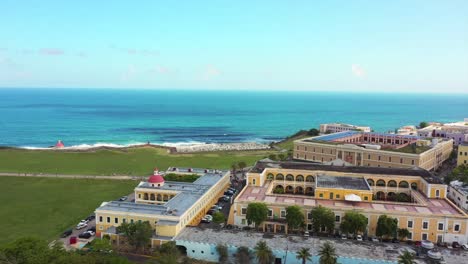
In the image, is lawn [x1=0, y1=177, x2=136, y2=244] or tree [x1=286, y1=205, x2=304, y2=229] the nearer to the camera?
tree [x1=286, y1=205, x2=304, y2=229]

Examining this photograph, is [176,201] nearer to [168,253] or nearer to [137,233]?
[137,233]

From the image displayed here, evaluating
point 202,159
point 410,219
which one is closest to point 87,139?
point 202,159

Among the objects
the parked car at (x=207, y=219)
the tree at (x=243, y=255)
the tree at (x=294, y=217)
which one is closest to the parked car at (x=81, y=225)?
the parked car at (x=207, y=219)

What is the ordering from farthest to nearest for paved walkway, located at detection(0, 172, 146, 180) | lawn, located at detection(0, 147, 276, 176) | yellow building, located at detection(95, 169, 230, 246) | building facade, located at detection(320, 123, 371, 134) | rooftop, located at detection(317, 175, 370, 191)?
building facade, located at detection(320, 123, 371, 134), lawn, located at detection(0, 147, 276, 176), paved walkway, located at detection(0, 172, 146, 180), rooftop, located at detection(317, 175, 370, 191), yellow building, located at detection(95, 169, 230, 246)

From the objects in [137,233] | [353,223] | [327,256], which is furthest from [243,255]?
[353,223]

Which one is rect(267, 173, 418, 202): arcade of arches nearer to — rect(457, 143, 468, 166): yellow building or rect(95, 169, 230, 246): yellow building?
rect(95, 169, 230, 246): yellow building

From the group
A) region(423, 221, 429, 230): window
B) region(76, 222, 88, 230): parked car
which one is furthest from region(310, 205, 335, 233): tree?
region(76, 222, 88, 230): parked car

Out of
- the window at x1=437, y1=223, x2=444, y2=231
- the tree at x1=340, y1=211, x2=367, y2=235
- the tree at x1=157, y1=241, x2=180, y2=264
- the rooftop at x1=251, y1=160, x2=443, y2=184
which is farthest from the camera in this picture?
the rooftop at x1=251, y1=160, x2=443, y2=184

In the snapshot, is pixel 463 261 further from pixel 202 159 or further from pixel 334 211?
pixel 202 159
